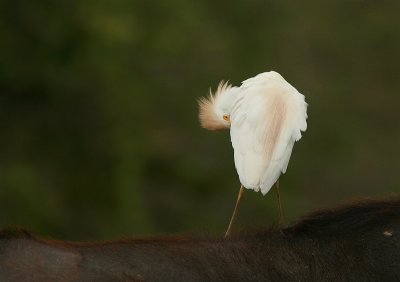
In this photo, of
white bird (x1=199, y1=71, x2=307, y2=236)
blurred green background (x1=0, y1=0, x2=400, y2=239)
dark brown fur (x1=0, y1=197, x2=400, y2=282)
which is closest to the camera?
dark brown fur (x1=0, y1=197, x2=400, y2=282)

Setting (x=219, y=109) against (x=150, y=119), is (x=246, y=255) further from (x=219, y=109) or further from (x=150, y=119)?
(x=150, y=119)

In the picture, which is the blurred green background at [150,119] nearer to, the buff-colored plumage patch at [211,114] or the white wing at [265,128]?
the buff-colored plumage patch at [211,114]

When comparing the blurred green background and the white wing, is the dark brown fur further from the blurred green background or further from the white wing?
the blurred green background

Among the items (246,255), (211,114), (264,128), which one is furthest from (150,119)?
(246,255)

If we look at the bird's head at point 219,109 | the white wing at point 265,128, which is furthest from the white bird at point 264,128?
the bird's head at point 219,109

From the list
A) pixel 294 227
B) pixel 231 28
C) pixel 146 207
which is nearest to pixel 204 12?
pixel 231 28

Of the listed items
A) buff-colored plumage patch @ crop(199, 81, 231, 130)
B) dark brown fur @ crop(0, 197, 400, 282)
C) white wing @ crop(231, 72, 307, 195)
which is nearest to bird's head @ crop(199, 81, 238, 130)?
buff-colored plumage patch @ crop(199, 81, 231, 130)

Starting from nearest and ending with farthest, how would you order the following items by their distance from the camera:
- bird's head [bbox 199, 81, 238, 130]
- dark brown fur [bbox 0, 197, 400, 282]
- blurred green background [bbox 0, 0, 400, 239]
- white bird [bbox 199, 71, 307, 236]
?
dark brown fur [bbox 0, 197, 400, 282] → white bird [bbox 199, 71, 307, 236] → bird's head [bbox 199, 81, 238, 130] → blurred green background [bbox 0, 0, 400, 239]

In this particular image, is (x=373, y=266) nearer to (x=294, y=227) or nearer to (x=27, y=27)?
(x=294, y=227)
